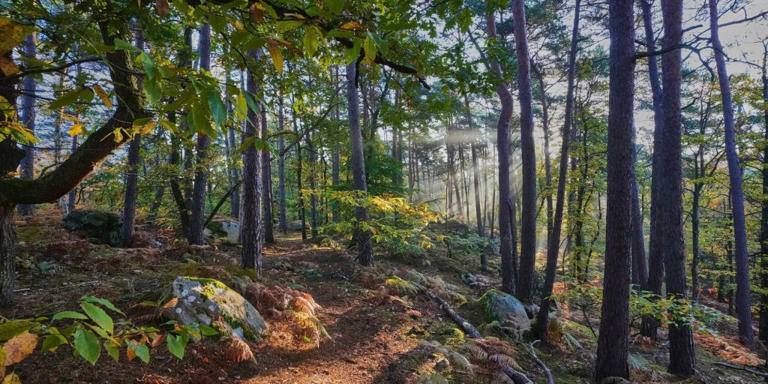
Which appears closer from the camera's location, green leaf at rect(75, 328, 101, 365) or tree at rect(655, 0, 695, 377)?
green leaf at rect(75, 328, 101, 365)

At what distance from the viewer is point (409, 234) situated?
24.6 ft

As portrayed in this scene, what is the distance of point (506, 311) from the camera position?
25.8 ft

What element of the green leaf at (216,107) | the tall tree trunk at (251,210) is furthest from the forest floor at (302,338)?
the green leaf at (216,107)

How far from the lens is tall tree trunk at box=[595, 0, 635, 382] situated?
5211 millimetres

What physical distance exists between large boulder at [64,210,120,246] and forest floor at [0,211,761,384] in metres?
0.45

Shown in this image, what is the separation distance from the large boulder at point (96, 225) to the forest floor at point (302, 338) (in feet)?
1.47

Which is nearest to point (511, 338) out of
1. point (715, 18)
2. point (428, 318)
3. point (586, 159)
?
point (428, 318)

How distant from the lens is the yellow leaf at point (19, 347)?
0.85 metres

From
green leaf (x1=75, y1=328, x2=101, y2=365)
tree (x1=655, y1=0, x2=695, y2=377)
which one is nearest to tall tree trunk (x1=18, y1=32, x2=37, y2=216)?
green leaf (x1=75, y1=328, x2=101, y2=365)

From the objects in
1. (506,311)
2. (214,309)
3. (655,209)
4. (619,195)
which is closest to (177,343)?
(214,309)

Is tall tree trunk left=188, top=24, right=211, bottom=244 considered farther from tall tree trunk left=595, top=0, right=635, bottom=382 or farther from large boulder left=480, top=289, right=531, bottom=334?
tall tree trunk left=595, top=0, right=635, bottom=382

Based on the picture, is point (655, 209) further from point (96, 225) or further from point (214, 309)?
point (96, 225)

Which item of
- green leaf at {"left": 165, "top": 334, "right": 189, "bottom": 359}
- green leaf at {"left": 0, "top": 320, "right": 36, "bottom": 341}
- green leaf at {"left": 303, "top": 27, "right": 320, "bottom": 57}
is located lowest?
green leaf at {"left": 165, "top": 334, "right": 189, "bottom": 359}

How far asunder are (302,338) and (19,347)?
429 centimetres
